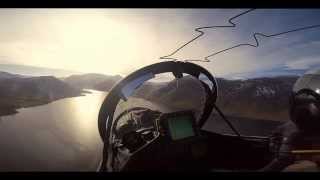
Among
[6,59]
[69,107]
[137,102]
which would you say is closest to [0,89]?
[6,59]

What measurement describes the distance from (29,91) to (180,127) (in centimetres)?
97

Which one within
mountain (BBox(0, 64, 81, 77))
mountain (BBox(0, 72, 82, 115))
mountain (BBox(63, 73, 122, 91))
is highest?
mountain (BBox(0, 64, 81, 77))

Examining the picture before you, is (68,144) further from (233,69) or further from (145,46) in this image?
(233,69)

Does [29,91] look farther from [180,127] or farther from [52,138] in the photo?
[180,127]

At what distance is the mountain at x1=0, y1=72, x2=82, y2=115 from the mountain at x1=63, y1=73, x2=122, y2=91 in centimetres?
4

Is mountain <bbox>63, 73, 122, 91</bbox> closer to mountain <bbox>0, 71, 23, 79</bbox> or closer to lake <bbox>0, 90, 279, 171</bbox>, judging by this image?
lake <bbox>0, 90, 279, 171</bbox>

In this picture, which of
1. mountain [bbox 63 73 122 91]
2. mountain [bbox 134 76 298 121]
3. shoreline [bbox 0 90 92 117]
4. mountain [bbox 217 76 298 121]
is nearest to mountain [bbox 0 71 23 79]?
shoreline [bbox 0 90 92 117]

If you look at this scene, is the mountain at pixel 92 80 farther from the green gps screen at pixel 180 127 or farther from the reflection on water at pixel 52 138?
the green gps screen at pixel 180 127

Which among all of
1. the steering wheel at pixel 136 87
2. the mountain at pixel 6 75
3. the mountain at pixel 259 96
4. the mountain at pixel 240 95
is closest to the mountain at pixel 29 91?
the mountain at pixel 6 75

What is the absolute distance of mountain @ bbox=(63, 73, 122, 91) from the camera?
2738mm

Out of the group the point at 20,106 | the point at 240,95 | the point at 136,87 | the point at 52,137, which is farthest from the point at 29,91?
the point at 240,95

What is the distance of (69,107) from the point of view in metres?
2.76

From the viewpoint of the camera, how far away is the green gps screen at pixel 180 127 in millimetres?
2602

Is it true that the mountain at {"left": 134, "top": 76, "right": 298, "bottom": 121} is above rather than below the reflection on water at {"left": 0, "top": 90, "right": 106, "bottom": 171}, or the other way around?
above
